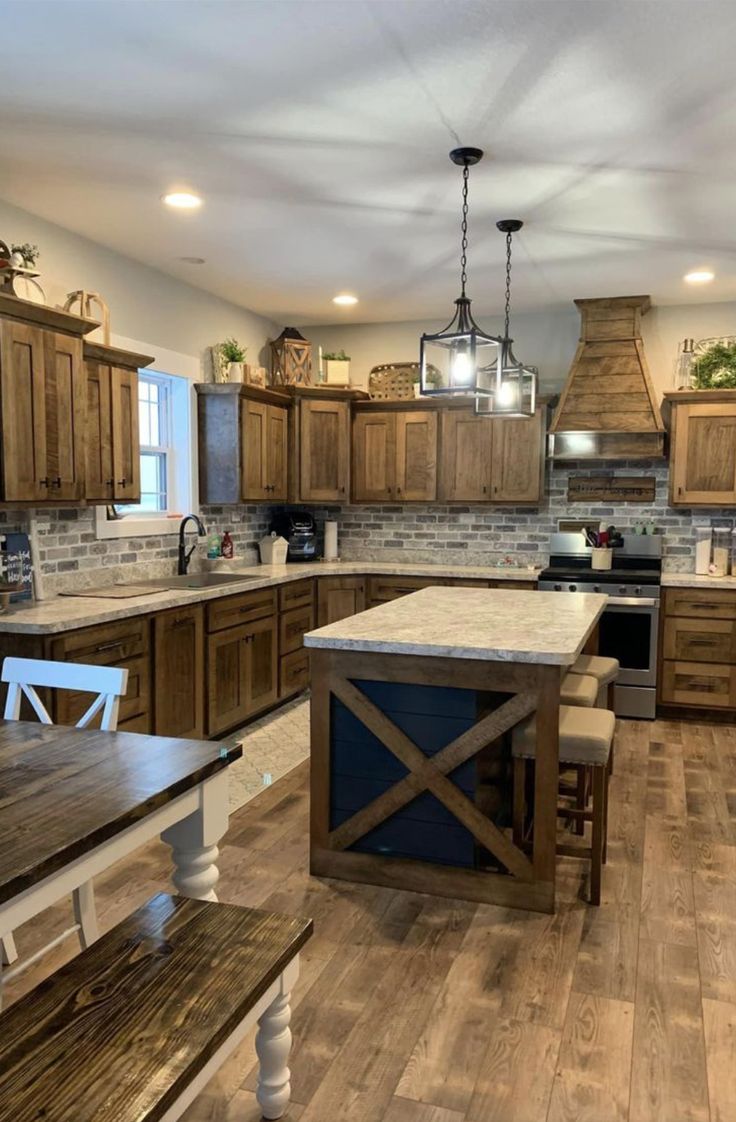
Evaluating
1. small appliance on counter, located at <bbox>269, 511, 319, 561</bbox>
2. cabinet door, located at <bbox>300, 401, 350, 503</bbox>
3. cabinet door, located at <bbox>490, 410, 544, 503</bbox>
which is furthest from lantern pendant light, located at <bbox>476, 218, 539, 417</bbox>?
small appliance on counter, located at <bbox>269, 511, 319, 561</bbox>

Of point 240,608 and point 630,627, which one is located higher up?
point 240,608

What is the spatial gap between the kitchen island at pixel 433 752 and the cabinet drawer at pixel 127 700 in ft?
3.60

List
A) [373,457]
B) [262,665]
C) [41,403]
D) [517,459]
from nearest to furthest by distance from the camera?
[41,403] → [262,665] → [517,459] → [373,457]

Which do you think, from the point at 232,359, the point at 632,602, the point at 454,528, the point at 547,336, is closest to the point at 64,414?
the point at 232,359

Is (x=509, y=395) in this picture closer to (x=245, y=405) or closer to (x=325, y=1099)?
(x=245, y=405)

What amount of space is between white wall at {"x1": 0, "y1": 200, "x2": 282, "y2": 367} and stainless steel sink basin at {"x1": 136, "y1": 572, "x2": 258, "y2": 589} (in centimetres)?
141

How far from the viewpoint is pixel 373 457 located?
6324 mm

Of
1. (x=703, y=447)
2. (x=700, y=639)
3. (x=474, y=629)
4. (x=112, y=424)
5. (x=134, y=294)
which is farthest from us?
(x=703, y=447)

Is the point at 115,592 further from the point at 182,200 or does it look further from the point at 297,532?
the point at 297,532

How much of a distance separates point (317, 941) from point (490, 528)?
420cm

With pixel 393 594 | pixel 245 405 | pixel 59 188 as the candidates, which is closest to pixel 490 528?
pixel 393 594

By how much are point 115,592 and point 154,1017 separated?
9.97ft

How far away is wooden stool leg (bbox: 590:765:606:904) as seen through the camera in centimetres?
283

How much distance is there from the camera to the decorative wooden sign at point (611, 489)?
5.90 meters
